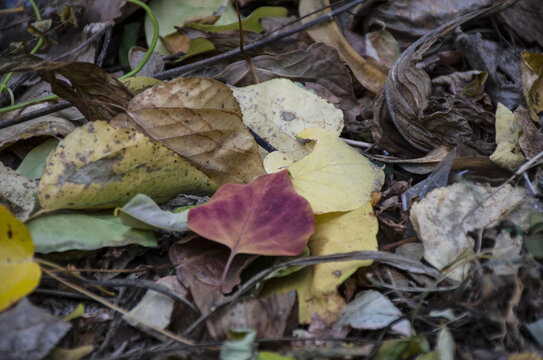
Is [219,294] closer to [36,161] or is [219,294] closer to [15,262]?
[15,262]

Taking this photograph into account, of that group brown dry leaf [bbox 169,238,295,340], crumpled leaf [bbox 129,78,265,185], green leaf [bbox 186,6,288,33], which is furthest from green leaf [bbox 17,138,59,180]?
green leaf [bbox 186,6,288,33]

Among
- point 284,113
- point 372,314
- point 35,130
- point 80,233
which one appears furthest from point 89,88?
point 372,314

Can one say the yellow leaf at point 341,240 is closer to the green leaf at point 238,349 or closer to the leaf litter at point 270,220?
the leaf litter at point 270,220

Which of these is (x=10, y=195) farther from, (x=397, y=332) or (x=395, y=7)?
(x=395, y=7)

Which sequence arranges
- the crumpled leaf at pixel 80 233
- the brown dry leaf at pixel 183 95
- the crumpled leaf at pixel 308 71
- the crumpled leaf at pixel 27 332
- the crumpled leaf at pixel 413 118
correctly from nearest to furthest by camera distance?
the crumpled leaf at pixel 27 332 → the crumpled leaf at pixel 80 233 → the brown dry leaf at pixel 183 95 → the crumpled leaf at pixel 413 118 → the crumpled leaf at pixel 308 71

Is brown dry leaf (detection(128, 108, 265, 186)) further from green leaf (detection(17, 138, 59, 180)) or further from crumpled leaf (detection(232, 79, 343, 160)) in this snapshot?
green leaf (detection(17, 138, 59, 180))

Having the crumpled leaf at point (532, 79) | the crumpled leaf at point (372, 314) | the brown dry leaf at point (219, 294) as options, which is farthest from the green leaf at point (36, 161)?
the crumpled leaf at point (532, 79)
